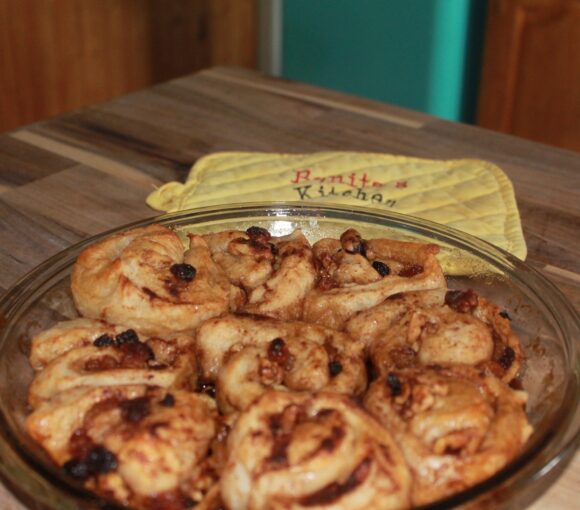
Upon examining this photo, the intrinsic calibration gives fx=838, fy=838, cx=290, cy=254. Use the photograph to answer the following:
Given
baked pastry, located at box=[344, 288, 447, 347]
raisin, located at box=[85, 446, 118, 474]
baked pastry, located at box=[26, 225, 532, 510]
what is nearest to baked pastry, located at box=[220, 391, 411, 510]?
baked pastry, located at box=[26, 225, 532, 510]

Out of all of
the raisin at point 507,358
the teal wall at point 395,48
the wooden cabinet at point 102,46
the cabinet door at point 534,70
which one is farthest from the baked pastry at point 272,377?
the wooden cabinet at point 102,46

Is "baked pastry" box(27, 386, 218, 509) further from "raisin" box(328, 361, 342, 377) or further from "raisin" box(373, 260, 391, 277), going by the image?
"raisin" box(373, 260, 391, 277)

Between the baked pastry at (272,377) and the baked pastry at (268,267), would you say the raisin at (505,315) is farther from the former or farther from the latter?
the baked pastry at (268,267)

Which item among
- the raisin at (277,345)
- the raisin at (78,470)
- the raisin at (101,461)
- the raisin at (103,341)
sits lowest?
the raisin at (78,470)

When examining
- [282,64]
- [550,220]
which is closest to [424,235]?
[550,220]

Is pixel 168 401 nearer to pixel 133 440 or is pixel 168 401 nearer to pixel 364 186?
pixel 133 440

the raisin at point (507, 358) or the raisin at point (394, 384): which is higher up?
the raisin at point (394, 384)

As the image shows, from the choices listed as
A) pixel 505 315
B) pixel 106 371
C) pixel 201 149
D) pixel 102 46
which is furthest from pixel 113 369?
pixel 102 46
